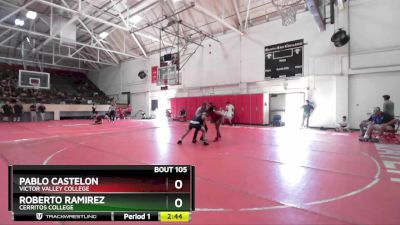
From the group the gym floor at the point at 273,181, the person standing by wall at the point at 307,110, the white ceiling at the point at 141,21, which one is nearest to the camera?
the gym floor at the point at 273,181

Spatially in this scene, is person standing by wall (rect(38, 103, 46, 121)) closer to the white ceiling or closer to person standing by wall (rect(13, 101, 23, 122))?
person standing by wall (rect(13, 101, 23, 122))

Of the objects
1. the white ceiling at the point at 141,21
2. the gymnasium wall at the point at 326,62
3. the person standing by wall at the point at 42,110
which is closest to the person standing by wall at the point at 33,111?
the person standing by wall at the point at 42,110

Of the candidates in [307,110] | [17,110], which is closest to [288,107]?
[307,110]

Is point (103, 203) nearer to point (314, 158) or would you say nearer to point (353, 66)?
point (314, 158)

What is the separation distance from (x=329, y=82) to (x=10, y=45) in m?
31.5

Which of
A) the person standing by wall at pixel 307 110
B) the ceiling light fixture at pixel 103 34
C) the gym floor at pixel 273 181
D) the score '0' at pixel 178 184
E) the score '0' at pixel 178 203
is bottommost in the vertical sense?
the gym floor at pixel 273 181

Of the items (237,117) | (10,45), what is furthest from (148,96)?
(10,45)

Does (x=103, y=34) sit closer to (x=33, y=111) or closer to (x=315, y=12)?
(x=33, y=111)

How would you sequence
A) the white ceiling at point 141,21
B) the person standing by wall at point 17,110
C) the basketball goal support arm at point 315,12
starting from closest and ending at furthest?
the basketball goal support arm at point 315,12 < the white ceiling at point 141,21 < the person standing by wall at point 17,110

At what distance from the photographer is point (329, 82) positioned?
42.2 feet
